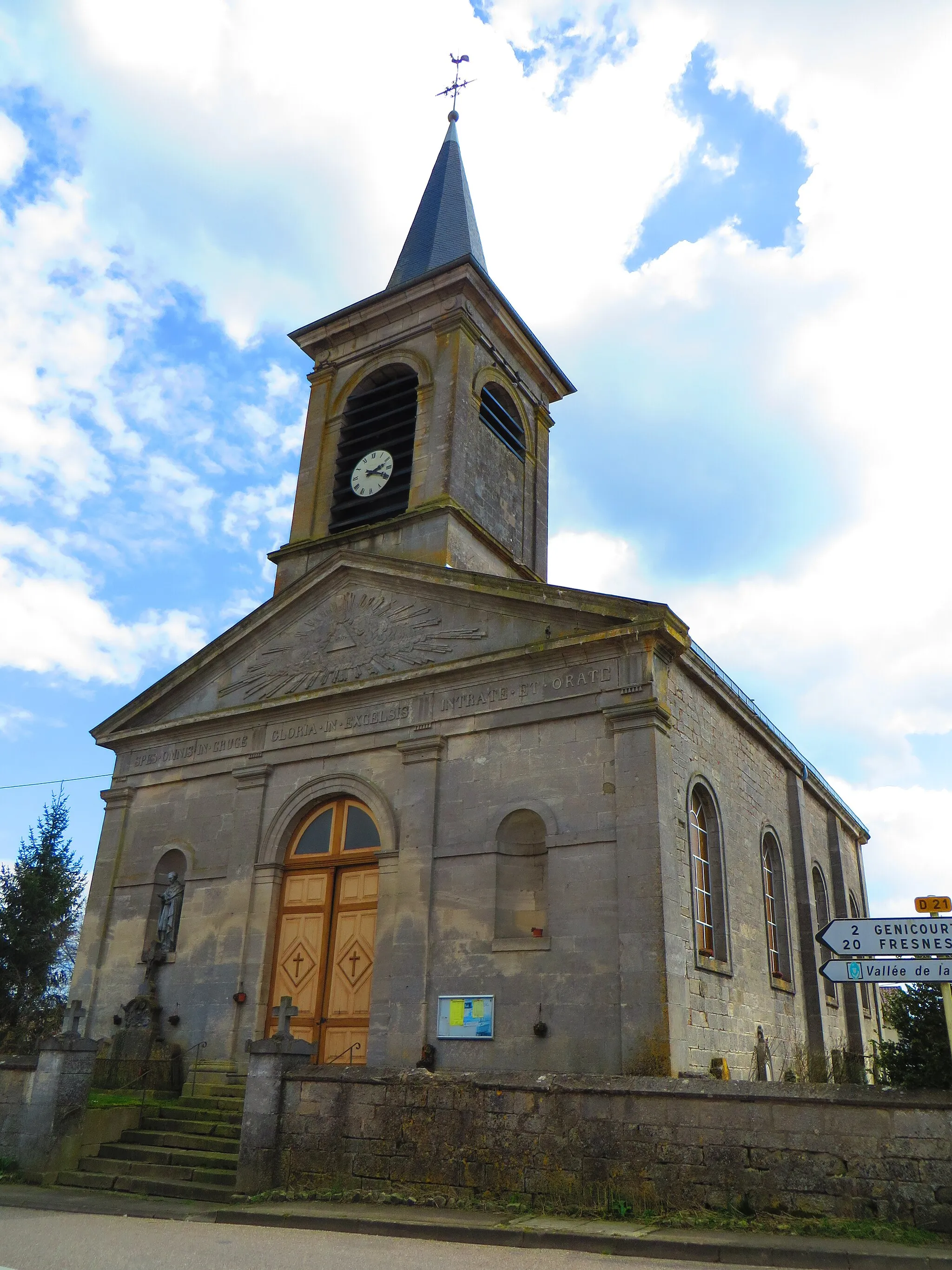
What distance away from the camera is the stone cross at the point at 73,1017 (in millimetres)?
12469

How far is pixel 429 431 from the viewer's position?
Result: 63.1ft

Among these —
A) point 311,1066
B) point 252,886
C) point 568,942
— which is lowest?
point 311,1066

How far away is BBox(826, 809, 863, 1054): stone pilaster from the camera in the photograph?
1833 centimetres

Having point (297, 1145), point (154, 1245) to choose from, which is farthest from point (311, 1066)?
point (154, 1245)

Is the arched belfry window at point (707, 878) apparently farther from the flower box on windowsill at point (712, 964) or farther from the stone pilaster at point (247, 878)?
the stone pilaster at point (247, 878)

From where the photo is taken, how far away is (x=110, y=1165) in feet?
38.2

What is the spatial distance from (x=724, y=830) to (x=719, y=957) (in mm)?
1819

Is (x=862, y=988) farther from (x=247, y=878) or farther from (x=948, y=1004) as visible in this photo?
(x=948, y=1004)

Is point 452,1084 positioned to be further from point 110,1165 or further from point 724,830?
point 724,830

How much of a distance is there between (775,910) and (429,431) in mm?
10540

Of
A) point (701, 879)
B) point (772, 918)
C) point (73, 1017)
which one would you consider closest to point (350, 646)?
point (701, 879)

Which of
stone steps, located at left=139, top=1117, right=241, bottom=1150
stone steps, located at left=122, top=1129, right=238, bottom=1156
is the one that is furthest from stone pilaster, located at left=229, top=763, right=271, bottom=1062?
stone steps, located at left=122, top=1129, right=238, bottom=1156

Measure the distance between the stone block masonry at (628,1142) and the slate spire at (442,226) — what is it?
16.9 meters

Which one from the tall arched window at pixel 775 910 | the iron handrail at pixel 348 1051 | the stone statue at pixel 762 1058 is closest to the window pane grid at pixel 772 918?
the tall arched window at pixel 775 910
